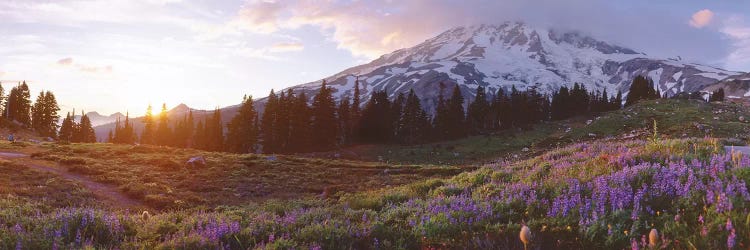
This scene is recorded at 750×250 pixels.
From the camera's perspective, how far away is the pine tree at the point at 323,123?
73.4m

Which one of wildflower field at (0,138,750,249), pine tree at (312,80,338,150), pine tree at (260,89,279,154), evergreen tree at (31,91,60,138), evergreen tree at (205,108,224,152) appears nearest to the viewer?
wildflower field at (0,138,750,249)

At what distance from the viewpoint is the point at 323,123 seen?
241 ft

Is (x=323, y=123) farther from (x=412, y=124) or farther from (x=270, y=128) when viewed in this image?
(x=412, y=124)

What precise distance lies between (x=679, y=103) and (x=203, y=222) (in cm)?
8715

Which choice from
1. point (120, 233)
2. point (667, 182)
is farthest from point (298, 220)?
point (667, 182)

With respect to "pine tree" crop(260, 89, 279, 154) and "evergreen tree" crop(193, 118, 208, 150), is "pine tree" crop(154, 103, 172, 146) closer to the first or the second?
"evergreen tree" crop(193, 118, 208, 150)

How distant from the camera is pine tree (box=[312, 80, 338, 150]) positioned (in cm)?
7338

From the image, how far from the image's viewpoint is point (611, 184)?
7.27 meters

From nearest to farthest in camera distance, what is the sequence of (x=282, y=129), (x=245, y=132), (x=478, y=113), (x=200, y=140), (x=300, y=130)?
1. (x=300, y=130)
2. (x=282, y=129)
3. (x=245, y=132)
4. (x=478, y=113)
5. (x=200, y=140)

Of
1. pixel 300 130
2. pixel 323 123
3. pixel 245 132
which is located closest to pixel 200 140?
pixel 245 132

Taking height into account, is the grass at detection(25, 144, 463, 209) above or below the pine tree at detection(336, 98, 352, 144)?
below

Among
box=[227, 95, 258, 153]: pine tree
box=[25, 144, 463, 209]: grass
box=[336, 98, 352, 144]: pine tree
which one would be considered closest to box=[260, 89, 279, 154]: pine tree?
box=[227, 95, 258, 153]: pine tree

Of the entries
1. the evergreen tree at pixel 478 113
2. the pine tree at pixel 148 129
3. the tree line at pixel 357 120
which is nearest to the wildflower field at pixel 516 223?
the tree line at pixel 357 120

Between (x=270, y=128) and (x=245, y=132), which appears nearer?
(x=270, y=128)
